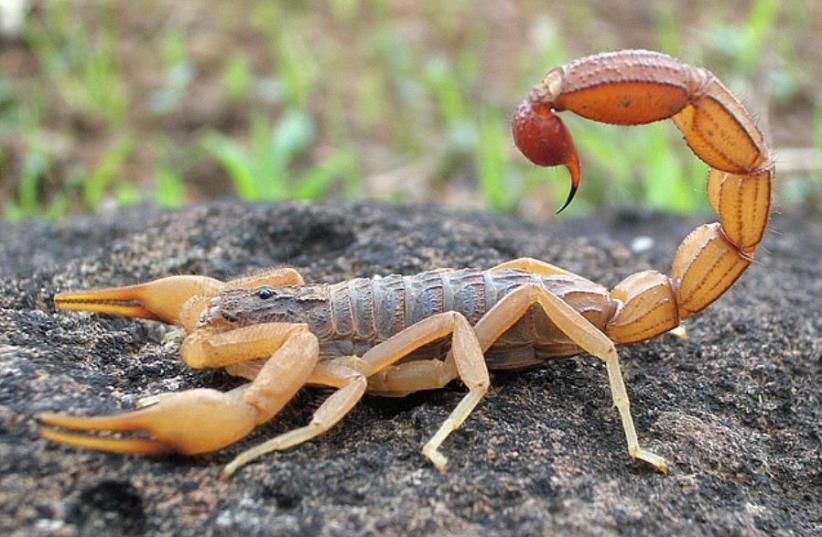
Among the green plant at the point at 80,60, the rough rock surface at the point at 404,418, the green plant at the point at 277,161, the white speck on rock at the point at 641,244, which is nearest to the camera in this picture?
the rough rock surface at the point at 404,418

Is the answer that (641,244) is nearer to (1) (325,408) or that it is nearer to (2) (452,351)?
(2) (452,351)

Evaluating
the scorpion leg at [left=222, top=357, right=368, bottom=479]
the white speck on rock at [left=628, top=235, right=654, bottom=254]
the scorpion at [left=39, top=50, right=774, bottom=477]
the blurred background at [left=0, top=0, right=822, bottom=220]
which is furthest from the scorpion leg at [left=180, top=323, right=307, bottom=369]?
the blurred background at [left=0, top=0, right=822, bottom=220]

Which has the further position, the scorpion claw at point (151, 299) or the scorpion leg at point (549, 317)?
the scorpion claw at point (151, 299)

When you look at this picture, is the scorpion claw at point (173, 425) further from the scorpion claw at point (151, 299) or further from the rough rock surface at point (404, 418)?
the scorpion claw at point (151, 299)

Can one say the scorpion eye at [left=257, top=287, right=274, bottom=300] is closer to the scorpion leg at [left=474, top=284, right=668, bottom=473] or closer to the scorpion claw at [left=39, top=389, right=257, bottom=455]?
the scorpion claw at [left=39, top=389, right=257, bottom=455]

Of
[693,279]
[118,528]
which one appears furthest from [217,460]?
[693,279]

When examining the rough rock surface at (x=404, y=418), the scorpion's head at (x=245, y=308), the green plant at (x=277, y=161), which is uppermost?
the green plant at (x=277, y=161)

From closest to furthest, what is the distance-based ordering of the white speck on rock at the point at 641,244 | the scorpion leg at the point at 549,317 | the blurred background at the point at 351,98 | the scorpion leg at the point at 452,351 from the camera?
the scorpion leg at the point at 452,351
the scorpion leg at the point at 549,317
the white speck on rock at the point at 641,244
the blurred background at the point at 351,98

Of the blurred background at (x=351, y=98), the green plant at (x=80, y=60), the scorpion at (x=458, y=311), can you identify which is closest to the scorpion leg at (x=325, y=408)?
the scorpion at (x=458, y=311)
